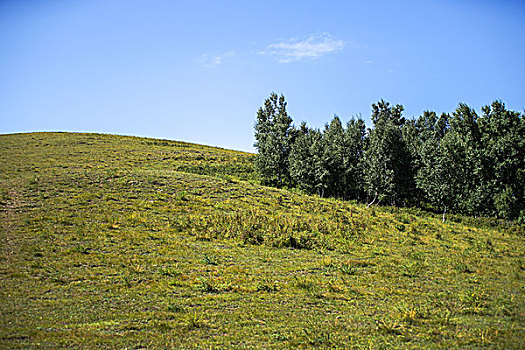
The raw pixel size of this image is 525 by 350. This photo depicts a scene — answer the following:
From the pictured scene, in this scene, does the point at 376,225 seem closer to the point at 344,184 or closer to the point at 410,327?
the point at 410,327

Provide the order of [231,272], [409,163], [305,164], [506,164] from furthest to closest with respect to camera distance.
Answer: [409,163] < [305,164] < [506,164] < [231,272]

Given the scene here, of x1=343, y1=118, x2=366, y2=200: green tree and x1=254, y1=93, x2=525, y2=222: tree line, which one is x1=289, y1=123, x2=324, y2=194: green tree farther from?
x1=343, y1=118, x2=366, y2=200: green tree

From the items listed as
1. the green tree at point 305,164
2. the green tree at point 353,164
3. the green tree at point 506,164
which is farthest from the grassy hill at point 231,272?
the green tree at point 353,164

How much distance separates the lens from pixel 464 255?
71.5ft

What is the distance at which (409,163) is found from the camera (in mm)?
61562

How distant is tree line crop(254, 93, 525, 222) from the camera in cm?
4859

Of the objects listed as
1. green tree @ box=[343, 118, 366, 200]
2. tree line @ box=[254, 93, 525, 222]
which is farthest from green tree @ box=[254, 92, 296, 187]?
green tree @ box=[343, 118, 366, 200]

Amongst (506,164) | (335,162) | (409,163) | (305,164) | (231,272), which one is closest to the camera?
(231,272)

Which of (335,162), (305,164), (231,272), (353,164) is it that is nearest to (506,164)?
(353,164)

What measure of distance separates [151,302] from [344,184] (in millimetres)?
53251

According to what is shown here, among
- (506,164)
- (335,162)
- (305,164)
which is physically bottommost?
(305,164)

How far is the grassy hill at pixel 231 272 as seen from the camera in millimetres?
9836

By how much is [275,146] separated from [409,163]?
26588 mm

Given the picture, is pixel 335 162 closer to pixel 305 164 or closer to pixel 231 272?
pixel 305 164
